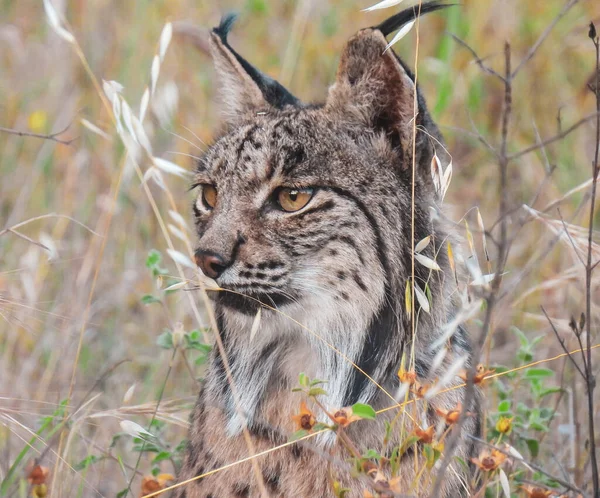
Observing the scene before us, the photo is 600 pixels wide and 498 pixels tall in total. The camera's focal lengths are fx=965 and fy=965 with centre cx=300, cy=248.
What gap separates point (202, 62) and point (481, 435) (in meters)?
4.83

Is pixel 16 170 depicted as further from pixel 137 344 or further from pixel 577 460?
pixel 577 460

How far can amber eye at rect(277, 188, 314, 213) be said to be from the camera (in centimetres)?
345

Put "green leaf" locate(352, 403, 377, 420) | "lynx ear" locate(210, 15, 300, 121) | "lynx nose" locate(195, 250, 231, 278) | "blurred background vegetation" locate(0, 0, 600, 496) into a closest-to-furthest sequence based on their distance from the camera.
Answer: "green leaf" locate(352, 403, 377, 420)
"lynx nose" locate(195, 250, 231, 278)
"lynx ear" locate(210, 15, 300, 121)
"blurred background vegetation" locate(0, 0, 600, 496)

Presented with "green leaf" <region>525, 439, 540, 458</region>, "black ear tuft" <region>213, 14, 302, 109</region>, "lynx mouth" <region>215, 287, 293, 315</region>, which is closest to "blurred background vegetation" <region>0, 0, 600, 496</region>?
"green leaf" <region>525, 439, 540, 458</region>

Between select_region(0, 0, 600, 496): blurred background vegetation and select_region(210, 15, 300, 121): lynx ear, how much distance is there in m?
1.02

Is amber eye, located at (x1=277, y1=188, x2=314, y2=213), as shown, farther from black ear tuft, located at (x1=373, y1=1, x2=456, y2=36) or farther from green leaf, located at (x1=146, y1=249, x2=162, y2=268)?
green leaf, located at (x1=146, y1=249, x2=162, y2=268)

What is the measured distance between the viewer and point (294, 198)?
11.3 feet

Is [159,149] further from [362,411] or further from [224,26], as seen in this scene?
[362,411]

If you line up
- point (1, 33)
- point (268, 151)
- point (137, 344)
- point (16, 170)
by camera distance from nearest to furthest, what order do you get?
point (268, 151), point (137, 344), point (16, 170), point (1, 33)

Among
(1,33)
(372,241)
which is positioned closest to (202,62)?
(1,33)

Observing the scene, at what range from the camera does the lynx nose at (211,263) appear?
3219 millimetres

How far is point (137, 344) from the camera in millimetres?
5766

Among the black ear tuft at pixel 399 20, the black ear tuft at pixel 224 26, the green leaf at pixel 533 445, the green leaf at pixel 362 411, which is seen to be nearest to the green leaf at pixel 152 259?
the black ear tuft at pixel 224 26

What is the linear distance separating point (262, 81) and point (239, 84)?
98mm
